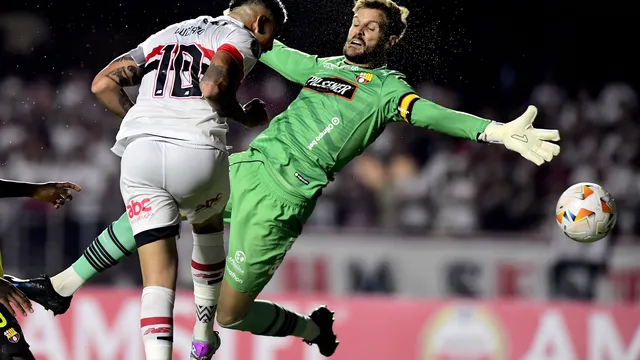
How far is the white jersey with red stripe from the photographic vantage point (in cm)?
517

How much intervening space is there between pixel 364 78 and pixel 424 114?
2.04ft

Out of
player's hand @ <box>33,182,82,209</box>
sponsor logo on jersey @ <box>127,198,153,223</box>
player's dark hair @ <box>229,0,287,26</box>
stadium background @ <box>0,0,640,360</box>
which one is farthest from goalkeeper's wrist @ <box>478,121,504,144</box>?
player's hand @ <box>33,182,82,209</box>

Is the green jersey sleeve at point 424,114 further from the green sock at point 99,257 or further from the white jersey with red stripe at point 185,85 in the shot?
the green sock at point 99,257

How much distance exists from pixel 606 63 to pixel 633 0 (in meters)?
1.46

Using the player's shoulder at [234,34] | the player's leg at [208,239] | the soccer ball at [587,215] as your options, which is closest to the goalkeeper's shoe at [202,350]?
the player's leg at [208,239]

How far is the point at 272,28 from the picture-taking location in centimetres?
544

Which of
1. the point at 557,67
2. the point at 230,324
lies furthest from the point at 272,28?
the point at 557,67

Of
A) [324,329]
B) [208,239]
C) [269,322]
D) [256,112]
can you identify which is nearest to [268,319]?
[269,322]

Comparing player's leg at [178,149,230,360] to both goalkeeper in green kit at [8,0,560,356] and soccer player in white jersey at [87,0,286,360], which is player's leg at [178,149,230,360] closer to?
soccer player in white jersey at [87,0,286,360]

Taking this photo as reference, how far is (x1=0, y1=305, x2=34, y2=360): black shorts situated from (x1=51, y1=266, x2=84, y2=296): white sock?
29.5 inches

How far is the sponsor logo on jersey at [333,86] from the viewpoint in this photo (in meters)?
6.34

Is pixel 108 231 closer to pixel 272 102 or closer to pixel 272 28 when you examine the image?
pixel 272 28

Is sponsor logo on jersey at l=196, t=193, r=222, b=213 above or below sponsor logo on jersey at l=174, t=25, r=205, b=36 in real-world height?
below

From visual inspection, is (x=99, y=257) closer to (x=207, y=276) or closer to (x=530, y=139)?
(x=207, y=276)
